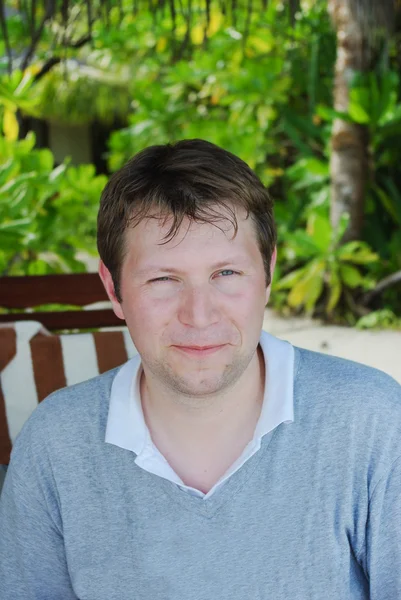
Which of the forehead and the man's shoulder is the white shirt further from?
the forehead

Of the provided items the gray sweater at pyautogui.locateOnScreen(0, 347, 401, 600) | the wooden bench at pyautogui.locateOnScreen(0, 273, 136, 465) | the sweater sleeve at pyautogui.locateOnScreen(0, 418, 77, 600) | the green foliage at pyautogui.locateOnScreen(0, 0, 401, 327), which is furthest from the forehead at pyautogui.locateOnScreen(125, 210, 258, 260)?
the green foliage at pyautogui.locateOnScreen(0, 0, 401, 327)

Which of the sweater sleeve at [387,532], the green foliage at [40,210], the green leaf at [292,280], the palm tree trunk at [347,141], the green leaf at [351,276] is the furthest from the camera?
the green leaf at [292,280]

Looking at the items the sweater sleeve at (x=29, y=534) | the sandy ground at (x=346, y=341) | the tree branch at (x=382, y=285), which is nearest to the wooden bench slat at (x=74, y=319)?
the sweater sleeve at (x=29, y=534)

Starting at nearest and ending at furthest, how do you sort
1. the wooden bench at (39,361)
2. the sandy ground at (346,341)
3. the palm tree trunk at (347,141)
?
the wooden bench at (39,361), the sandy ground at (346,341), the palm tree trunk at (347,141)

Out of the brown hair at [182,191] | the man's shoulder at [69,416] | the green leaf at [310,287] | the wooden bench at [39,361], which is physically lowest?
the green leaf at [310,287]

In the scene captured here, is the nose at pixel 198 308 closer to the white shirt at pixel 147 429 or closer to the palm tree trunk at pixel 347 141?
the white shirt at pixel 147 429

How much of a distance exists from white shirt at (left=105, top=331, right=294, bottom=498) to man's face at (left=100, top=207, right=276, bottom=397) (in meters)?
0.08

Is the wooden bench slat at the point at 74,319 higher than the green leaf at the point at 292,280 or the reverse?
higher

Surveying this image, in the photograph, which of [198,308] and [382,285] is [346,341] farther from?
[198,308]

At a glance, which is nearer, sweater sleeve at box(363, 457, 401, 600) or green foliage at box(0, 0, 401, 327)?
sweater sleeve at box(363, 457, 401, 600)

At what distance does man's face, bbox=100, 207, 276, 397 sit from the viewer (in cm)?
118

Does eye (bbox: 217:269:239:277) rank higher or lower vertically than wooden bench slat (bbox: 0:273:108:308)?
higher

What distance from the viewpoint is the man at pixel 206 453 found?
1169 millimetres

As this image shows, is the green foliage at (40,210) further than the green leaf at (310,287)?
No
